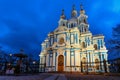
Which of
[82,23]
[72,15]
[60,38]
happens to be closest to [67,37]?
[60,38]

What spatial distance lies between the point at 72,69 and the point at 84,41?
10595 mm

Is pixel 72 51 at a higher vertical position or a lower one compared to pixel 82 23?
lower

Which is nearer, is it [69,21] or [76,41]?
[76,41]

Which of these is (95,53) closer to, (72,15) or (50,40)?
(50,40)

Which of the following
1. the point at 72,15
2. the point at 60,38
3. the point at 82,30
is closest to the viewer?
the point at 60,38

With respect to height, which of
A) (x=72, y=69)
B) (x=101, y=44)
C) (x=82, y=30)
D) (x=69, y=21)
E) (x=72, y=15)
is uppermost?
(x=72, y=15)

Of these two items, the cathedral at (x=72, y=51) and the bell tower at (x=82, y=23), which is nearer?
the cathedral at (x=72, y=51)

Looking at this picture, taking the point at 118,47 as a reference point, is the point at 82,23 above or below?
above

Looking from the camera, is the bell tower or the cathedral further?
the bell tower

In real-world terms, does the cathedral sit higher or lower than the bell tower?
lower

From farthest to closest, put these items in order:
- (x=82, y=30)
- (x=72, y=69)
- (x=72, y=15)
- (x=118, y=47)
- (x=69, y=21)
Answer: (x=72, y=15) → (x=69, y=21) → (x=82, y=30) → (x=72, y=69) → (x=118, y=47)

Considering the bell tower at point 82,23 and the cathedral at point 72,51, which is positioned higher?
the bell tower at point 82,23

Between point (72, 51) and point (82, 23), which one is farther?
point (82, 23)

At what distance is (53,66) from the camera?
29.4m
